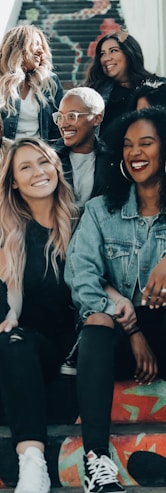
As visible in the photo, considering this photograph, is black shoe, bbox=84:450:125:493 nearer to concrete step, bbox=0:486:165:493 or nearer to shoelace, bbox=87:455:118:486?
shoelace, bbox=87:455:118:486

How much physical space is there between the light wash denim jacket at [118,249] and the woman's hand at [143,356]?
0.21m

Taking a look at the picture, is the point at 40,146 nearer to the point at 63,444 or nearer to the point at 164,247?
the point at 164,247

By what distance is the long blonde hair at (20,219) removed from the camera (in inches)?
113

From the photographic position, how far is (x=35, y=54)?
14.0 ft

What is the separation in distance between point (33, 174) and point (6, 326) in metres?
0.61

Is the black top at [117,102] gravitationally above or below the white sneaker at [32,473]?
above

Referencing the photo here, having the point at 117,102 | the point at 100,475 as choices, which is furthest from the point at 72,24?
the point at 100,475

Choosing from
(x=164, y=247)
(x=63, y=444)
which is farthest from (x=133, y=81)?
(x=63, y=444)

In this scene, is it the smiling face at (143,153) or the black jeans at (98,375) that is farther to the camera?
the smiling face at (143,153)

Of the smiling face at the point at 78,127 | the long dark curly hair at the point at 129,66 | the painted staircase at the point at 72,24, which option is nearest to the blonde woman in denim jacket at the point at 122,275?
the smiling face at the point at 78,127

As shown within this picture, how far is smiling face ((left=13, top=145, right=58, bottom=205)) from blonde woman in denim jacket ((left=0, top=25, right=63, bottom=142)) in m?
→ 1.20

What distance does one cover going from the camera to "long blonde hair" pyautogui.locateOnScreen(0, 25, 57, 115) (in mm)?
4199

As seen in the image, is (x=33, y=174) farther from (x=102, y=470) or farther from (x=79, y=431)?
(x=102, y=470)

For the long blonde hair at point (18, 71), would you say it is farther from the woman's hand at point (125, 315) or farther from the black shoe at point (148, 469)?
the black shoe at point (148, 469)
